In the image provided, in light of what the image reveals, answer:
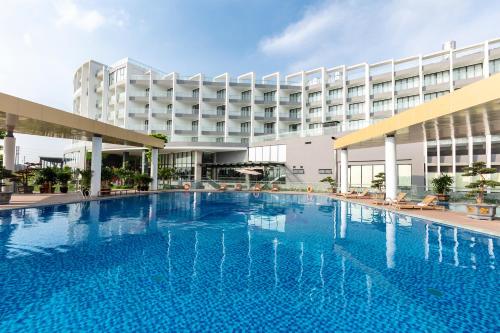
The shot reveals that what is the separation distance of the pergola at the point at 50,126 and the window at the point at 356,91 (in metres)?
36.0

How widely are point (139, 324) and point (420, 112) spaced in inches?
592

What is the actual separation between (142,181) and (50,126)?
41.4ft

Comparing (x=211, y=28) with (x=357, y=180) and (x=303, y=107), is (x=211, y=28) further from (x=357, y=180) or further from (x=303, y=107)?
(x=303, y=107)

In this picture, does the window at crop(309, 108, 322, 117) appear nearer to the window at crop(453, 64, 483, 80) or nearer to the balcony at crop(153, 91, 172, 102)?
the window at crop(453, 64, 483, 80)

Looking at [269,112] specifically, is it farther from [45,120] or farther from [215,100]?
[45,120]

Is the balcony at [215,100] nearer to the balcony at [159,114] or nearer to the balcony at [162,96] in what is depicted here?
the balcony at [162,96]

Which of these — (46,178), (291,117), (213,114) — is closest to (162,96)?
(213,114)

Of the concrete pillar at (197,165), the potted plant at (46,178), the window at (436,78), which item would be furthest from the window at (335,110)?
the potted plant at (46,178)

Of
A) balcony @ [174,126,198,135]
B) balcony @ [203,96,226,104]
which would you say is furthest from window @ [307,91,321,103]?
balcony @ [174,126,198,135]

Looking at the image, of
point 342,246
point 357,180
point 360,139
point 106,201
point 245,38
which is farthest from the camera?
point 245,38

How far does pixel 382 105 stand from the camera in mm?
45344

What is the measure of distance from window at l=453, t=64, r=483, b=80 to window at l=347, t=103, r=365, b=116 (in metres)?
Result: 13.1

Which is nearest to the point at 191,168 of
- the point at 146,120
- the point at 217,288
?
the point at 146,120

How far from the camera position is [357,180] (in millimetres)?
32375
